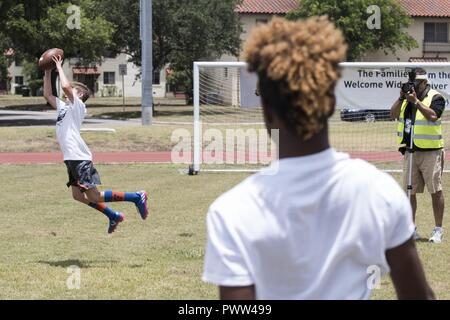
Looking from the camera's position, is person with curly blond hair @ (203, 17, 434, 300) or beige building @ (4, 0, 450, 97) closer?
person with curly blond hair @ (203, 17, 434, 300)

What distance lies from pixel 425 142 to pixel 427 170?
35 cm

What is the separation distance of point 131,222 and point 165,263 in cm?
281

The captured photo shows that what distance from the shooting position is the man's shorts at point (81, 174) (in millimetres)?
8062

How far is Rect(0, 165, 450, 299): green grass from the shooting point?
22.0ft

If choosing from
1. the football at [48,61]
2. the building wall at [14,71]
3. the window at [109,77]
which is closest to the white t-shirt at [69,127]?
the football at [48,61]

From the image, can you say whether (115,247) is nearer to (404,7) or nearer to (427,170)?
(427,170)

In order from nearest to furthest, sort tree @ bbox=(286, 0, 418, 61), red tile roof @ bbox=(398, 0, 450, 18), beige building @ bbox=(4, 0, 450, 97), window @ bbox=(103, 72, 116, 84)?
1. tree @ bbox=(286, 0, 418, 61)
2. beige building @ bbox=(4, 0, 450, 97)
3. red tile roof @ bbox=(398, 0, 450, 18)
4. window @ bbox=(103, 72, 116, 84)

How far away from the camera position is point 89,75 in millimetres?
→ 84688

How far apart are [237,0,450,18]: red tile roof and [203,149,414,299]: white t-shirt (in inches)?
2204

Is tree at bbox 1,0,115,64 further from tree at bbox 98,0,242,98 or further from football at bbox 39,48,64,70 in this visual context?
football at bbox 39,48,64,70

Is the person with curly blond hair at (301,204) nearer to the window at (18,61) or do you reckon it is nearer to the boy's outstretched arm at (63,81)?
the boy's outstretched arm at (63,81)

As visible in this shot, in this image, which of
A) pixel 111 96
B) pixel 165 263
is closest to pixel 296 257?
pixel 165 263

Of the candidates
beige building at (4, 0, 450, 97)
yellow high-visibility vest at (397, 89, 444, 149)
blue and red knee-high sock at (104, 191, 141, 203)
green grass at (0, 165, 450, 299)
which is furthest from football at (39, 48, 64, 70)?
beige building at (4, 0, 450, 97)

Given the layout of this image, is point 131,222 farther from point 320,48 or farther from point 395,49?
point 395,49
